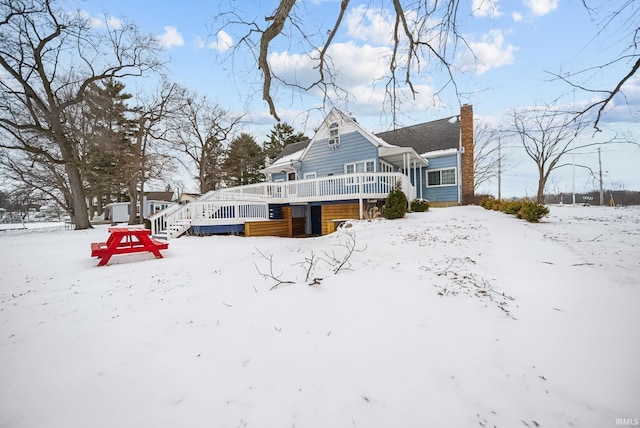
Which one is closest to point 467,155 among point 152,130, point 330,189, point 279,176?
point 330,189

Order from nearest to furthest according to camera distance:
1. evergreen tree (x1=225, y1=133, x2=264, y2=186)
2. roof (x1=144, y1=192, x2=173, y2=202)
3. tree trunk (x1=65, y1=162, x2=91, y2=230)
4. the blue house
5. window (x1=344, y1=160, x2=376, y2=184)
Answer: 1. the blue house
2. window (x1=344, y1=160, x2=376, y2=184)
3. tree trunk (x1=65, y1=162, x2=91, y2=230)
4. evergreen tree (x1=225, y1=133, x2=264, y2=186)
5. roof (x1=144, y1=192, x2=173, y2=202)

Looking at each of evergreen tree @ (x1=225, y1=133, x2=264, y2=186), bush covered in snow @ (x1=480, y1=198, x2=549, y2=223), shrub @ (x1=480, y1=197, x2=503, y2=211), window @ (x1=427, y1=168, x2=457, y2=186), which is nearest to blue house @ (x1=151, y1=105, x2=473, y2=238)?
window @ (x1=427, y1=168, x2=457, y2=186)

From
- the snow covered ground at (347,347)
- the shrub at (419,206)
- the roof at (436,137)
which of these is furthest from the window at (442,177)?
the snow covered ground at (347,347)

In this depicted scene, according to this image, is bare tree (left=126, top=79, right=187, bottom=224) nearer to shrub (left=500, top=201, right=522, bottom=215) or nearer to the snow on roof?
the snow on roof

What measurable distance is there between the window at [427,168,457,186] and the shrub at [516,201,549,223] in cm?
706

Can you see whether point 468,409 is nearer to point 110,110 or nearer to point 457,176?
Answer: point 457,176

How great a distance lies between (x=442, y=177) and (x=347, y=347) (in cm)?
1491

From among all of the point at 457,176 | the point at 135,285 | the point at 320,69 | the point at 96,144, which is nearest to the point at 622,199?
the point at 457,176

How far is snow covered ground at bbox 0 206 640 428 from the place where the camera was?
1626 millimetres

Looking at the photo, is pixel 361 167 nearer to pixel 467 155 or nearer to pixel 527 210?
pixel 467 155

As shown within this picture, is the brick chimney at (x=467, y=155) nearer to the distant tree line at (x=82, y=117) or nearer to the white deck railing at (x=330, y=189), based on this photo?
the white deck railing at (x=330, y=189)

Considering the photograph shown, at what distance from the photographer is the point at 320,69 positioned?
4844 millimetres

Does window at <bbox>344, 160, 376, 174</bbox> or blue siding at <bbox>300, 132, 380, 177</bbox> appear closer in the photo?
window at <bbox>344, 160, 376, 174</bbox>

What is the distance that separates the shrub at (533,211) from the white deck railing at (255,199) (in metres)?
4.73
